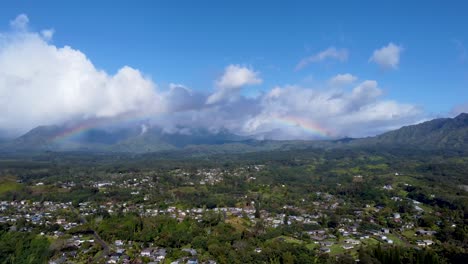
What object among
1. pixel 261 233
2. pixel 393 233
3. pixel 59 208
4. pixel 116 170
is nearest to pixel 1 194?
pixel 59 208

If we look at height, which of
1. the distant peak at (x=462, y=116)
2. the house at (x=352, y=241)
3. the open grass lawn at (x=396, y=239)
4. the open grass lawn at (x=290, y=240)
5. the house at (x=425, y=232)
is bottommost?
the open grass lawn at (x=396, y=239)

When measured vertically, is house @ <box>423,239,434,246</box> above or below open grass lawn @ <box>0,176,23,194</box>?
below

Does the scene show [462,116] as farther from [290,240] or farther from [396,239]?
[290,240]

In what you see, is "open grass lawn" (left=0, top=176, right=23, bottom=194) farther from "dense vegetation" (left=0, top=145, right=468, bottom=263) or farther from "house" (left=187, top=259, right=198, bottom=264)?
"house" (left=187, top=259, right=198, bottom=264)

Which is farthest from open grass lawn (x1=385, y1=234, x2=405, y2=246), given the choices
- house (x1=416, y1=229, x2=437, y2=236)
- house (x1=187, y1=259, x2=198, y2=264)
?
house (x1=187, y1=259, x2=198, y2=264)

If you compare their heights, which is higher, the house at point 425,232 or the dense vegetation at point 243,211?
the dense vegetation at point 243,211

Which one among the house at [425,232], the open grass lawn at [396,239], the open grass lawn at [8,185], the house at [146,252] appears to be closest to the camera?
the house at [146,252]

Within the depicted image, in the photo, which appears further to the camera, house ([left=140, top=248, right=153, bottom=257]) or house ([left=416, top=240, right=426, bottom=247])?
house ([left=416, top=240, right=426, bottom=247])

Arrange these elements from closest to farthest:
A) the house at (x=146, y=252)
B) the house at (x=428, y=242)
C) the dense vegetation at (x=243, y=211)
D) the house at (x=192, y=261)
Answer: the house at (x=192, y=261)
the dense vegetation at (x=243, y=211)
the house at (x=146, y=252)
the house at (x=428, y=242)

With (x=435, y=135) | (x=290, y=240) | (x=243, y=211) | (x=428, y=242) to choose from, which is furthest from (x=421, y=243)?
(x=435, y=135)

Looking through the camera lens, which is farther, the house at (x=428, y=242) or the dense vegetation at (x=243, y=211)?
the house at (x=428, y=242)

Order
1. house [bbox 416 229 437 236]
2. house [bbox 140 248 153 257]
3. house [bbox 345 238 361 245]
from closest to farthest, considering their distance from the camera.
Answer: house [bbox 140 248 153 257]
house [bbox 345 238 361 245]
house [bbox 416 229 437 236]

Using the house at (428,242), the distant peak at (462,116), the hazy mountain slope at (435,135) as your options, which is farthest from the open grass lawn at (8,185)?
the distant peak at (462,116)

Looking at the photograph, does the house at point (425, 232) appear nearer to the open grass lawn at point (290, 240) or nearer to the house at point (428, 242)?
the house at point (428, 242)
